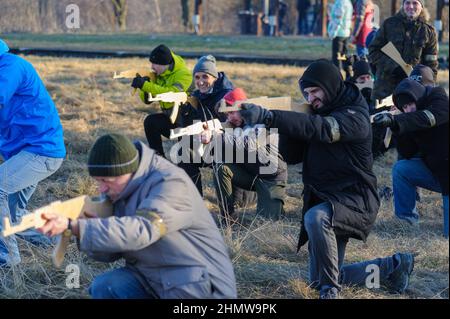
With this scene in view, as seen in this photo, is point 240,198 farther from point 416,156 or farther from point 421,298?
point 421,298

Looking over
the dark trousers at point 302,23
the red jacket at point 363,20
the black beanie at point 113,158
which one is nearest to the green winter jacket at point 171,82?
the black beanie at point 113,158

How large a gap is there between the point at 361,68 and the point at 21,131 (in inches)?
180

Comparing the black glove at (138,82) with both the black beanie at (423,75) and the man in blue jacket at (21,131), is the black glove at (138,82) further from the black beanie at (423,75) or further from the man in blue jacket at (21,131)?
the black beanie at (423,75)

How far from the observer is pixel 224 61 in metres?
18.7

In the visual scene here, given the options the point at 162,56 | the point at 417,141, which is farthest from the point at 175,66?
the point at 417,141

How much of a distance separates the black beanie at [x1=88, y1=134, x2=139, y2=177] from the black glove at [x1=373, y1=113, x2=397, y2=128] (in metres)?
1.86

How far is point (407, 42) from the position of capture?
8.31 metres

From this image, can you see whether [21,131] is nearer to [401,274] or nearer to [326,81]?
[326,81]

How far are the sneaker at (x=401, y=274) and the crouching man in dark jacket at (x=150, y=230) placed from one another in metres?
1.51

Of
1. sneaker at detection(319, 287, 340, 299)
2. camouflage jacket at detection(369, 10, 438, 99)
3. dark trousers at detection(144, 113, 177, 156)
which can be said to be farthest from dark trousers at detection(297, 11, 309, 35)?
sneaker at detection(319, 287, 340, 299)

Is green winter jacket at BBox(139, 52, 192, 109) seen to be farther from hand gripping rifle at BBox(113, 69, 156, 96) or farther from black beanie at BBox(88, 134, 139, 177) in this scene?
black beanie at BBox(88, 134, 139, 177)

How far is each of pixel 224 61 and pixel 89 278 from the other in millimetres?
14089

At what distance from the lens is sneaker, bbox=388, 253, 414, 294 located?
16.1ft

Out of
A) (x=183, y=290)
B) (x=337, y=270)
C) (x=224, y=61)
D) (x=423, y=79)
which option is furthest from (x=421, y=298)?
(x=224, y=61)
